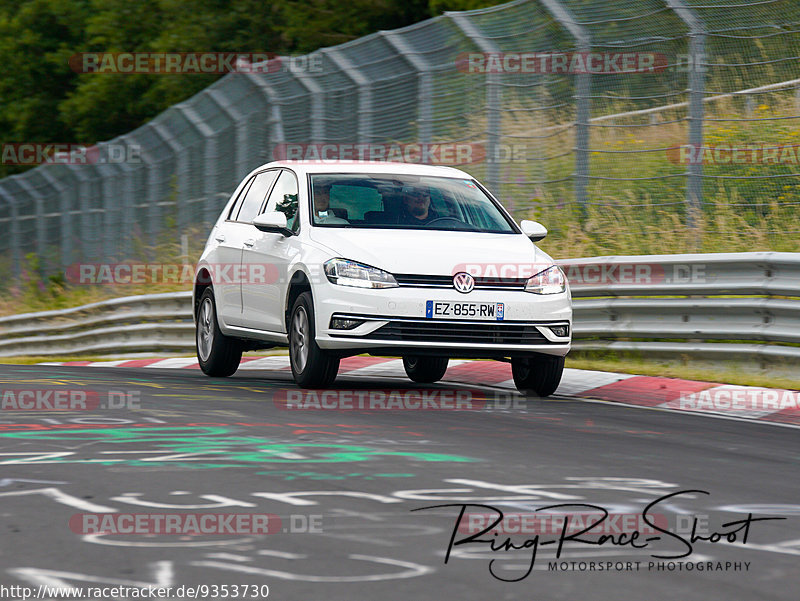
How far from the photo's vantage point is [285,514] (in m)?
5.63

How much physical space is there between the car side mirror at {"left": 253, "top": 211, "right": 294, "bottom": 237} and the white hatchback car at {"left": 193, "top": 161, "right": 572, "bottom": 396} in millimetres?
11

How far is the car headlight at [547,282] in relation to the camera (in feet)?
33.8

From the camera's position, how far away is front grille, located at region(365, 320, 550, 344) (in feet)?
32.8

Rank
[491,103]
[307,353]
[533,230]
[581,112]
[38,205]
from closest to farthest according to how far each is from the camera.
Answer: [307,353] → [533,230] → [581,112] → [491,103] → [38,205]

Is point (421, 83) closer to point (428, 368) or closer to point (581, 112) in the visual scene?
point (581, 112)

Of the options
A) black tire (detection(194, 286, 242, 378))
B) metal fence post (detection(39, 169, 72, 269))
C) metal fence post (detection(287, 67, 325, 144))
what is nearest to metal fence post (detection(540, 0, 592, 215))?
black tire (detection(194, 286, 242, 378))

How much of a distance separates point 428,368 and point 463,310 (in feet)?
8.35

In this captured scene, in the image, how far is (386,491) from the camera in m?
6.19

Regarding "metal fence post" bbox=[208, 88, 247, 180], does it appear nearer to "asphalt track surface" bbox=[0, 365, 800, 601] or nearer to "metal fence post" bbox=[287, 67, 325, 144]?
"metal fence post" bbox=[287, 67, 325, 144]


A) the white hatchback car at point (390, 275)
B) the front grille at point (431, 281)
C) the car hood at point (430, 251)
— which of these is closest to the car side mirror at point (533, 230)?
the white hatchback car at point (390, 275)

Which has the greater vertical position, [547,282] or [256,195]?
[256,195]

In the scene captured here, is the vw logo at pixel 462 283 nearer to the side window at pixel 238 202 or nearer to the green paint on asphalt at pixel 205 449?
the green paint on asphalt at pixel 205 449

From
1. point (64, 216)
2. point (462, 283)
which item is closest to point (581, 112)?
point (462, 283)

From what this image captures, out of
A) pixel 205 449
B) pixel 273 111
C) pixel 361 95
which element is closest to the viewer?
pixel 205 449
